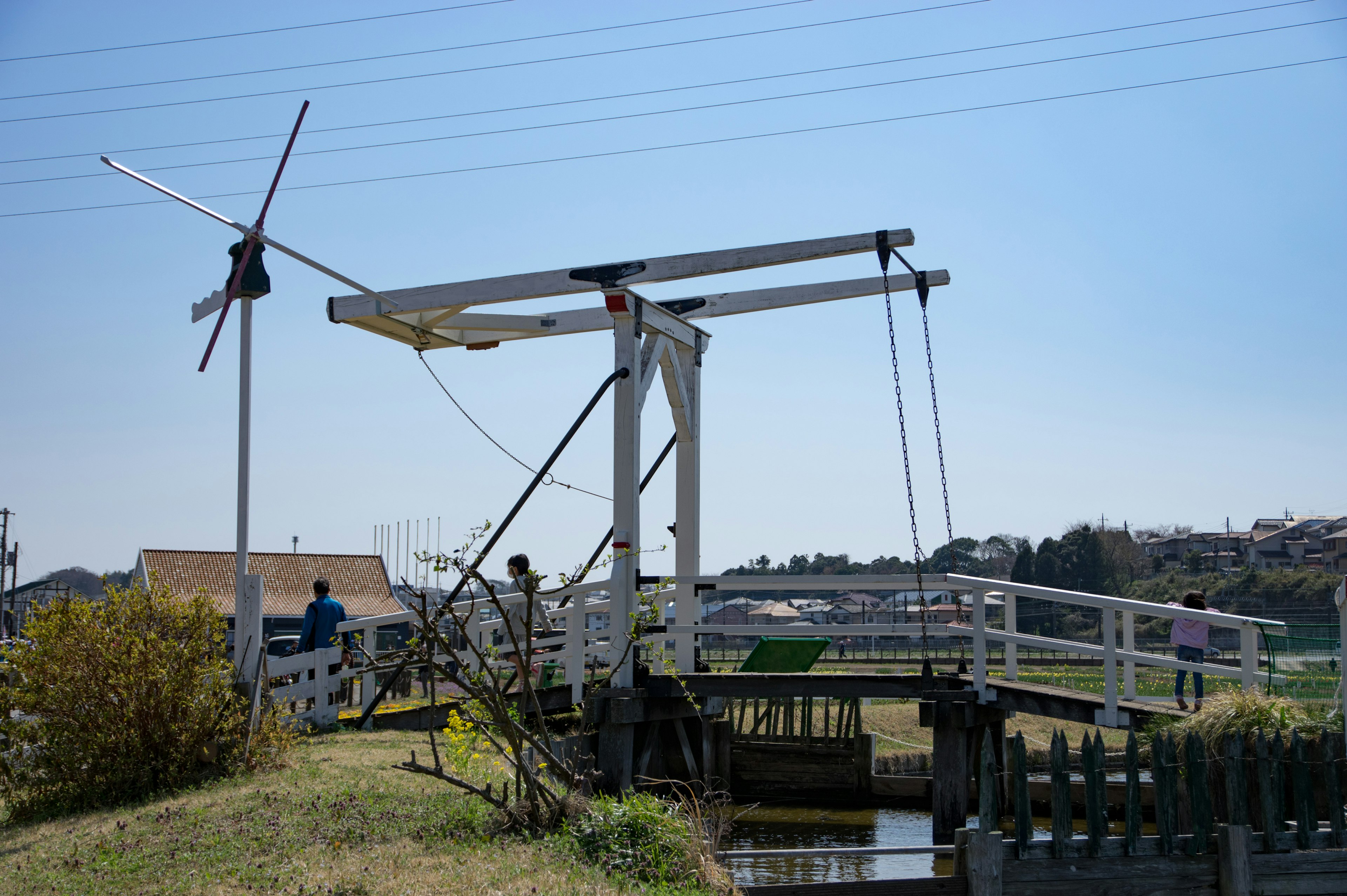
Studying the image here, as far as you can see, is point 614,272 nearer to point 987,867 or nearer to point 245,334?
point 245,334

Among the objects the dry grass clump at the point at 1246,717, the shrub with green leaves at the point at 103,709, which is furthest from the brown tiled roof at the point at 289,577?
the dry grass clump at the point at 1246,717

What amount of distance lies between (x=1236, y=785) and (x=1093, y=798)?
102 cm

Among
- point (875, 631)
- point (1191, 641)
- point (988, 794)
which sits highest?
point (875, 631)

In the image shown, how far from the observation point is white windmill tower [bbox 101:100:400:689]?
9.83 m

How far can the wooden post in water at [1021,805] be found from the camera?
6.54 m

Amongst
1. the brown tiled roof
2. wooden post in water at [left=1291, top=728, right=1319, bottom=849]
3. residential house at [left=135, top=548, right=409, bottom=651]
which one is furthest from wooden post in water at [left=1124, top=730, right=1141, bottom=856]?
the brown tiled roof

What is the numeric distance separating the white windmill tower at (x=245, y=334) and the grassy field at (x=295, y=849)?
166 centimetres

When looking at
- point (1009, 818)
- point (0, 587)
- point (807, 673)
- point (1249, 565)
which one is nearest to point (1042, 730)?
point (1009, 818)

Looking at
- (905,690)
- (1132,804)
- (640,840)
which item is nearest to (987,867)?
(1132,804)

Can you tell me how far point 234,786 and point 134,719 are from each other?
37.5 inches

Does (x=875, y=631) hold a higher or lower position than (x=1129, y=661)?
higher

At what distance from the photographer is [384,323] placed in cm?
1321

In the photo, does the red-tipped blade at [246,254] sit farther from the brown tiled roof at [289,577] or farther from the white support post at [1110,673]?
the brown tiled roof at [289,577]

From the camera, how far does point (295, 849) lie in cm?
629
